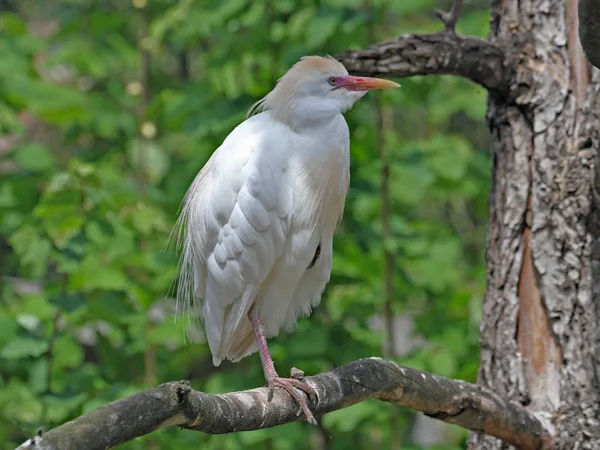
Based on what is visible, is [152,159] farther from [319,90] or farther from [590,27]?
[590,27]

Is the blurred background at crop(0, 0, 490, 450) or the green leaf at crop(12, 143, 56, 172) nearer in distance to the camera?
the blurred background at crop(0, 0, 490, 450)

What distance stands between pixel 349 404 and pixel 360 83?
90 cm

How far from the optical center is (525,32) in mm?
2383

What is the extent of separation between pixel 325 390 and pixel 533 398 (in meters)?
0.64

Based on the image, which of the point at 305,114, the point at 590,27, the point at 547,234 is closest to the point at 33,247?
the point at 305,114

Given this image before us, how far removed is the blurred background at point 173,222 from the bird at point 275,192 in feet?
2.31

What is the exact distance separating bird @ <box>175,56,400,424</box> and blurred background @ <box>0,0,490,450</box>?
27.7 inches

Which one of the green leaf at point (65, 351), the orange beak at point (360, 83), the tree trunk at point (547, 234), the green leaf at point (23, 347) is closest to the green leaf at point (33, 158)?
the green leaf at point (65, 351)

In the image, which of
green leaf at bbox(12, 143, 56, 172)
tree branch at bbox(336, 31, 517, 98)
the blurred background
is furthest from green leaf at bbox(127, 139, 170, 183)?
tree branch at bbox(336, 31, 517, 98)

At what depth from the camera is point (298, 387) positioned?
7.19 ft

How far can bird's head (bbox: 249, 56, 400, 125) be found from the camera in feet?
7.86

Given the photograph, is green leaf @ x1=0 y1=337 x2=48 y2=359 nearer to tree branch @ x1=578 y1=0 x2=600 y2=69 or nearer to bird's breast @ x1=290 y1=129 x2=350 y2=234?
bird's breast @ x1=290 y1=129 x2=350 y2=234

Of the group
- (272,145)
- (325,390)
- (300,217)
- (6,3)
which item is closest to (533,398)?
(325,390)

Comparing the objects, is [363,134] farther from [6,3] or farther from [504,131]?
[6,3]
